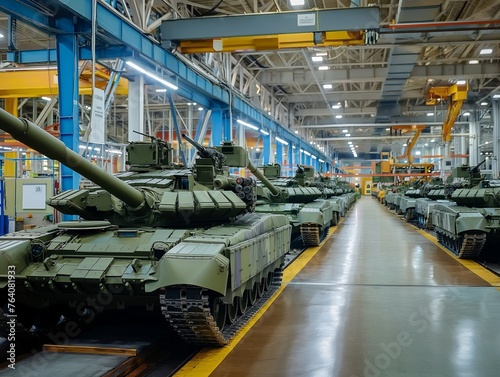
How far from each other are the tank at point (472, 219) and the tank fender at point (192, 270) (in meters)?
8.78

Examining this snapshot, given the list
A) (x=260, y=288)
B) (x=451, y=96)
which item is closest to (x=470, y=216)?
(x=260, y=288)

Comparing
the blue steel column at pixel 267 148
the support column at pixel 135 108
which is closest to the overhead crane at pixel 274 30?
the support column at pixel 135 108

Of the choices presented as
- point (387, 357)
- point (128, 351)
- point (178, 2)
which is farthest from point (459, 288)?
point (178, 2)

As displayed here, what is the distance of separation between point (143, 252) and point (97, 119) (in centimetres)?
556

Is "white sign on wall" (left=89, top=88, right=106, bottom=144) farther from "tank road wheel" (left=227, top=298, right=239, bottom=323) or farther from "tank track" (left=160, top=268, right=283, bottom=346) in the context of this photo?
"tank track" (left=160, top=268, right=283, bottom=346)

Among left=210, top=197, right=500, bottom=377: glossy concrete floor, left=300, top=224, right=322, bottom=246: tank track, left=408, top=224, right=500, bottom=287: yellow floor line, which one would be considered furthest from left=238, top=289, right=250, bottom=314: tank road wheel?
left=300, top=224, right=322, bottom=246: tank track

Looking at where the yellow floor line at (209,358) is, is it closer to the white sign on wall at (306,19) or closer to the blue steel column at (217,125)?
the white sign on wall at (306,19)

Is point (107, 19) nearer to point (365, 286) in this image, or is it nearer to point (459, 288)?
point (365, 286)

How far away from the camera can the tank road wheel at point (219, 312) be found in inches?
273

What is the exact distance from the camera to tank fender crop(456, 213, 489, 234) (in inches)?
519

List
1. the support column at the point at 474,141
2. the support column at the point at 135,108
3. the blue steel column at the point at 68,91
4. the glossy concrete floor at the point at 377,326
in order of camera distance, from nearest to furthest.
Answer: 1. the glossy concrete floor at the point at 377,326
2. the blue steel column at the point at 68,91
3. the support column at the point at 135,108
4. the support column at the point at 474,141

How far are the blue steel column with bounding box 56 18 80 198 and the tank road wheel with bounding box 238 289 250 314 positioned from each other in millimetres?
4472

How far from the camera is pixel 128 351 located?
21.0ft

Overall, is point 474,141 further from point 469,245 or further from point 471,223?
point 471,223
